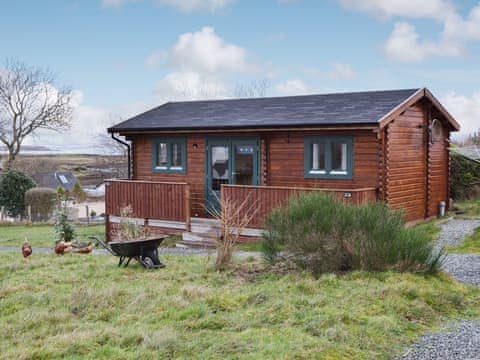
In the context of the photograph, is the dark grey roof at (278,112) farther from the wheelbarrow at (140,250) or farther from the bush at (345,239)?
the wheelbarrow at (140,250)

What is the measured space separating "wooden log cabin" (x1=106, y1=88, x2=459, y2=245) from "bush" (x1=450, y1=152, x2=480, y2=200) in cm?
254

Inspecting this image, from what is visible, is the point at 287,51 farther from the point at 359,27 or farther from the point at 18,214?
the point at 18,214

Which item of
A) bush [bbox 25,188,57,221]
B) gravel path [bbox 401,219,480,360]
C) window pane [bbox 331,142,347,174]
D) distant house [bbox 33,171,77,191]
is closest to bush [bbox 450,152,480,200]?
window pane [bbox 331,142,347,174]

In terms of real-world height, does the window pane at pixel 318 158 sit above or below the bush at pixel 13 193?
above

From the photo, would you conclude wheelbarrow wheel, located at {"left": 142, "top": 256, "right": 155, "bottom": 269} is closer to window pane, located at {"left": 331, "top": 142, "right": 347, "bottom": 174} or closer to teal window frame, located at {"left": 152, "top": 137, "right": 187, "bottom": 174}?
window pane, located at {"left": 331, "top": 142, "right": 347, "bottom": 174}

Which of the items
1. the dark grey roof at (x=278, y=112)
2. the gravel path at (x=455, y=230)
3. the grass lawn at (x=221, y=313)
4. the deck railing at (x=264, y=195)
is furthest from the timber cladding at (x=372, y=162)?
the grass lawn at (x=221, y=313)

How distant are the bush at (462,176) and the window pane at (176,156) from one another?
9.53 metres

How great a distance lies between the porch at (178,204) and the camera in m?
13.0

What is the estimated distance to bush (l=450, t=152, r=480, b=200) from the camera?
64.5ft

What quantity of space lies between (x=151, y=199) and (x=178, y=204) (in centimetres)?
94

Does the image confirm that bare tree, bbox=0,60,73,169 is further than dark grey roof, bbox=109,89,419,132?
Yes

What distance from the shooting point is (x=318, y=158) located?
13.9 metres

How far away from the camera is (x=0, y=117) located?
3884cm

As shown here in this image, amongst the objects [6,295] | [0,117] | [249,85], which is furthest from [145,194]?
[249,85]
